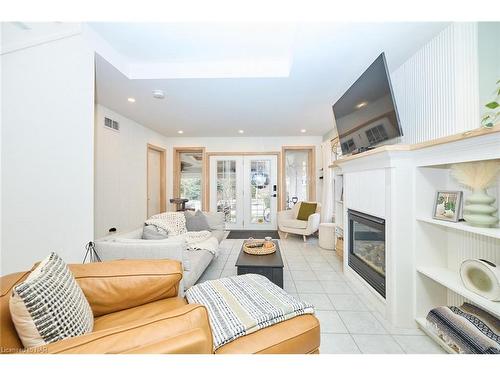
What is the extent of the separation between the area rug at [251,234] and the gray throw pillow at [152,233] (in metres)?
2.08

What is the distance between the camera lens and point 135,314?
1032mm

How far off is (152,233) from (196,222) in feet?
2.56

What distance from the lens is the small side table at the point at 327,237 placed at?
3326mm

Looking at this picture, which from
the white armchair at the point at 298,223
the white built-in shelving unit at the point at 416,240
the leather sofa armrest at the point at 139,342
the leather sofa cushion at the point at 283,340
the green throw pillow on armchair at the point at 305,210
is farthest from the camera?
the green throw pillow on armchair at the point at 305,210

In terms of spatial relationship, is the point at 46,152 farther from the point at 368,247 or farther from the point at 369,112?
the point at 368,247

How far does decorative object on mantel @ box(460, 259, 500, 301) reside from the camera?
1062mm

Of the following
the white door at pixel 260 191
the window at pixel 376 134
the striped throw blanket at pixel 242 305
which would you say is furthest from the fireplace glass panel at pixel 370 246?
the white door at pixel 260 191

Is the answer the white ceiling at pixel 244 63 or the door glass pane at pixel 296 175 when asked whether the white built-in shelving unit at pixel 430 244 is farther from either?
the door glass pane at pixel 296 175

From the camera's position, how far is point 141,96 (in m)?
2.66

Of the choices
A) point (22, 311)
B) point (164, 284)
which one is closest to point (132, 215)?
point (164, 284)

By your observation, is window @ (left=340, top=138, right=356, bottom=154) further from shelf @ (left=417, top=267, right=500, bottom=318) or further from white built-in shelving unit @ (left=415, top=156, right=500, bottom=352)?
shelf @ (left=417, top=267, right=500, bottom=318)

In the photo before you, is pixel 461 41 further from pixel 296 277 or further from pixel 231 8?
pixel 296 277

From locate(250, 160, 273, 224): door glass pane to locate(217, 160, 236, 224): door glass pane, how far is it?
17.6 inches

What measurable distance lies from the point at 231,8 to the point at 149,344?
3.84 ft
